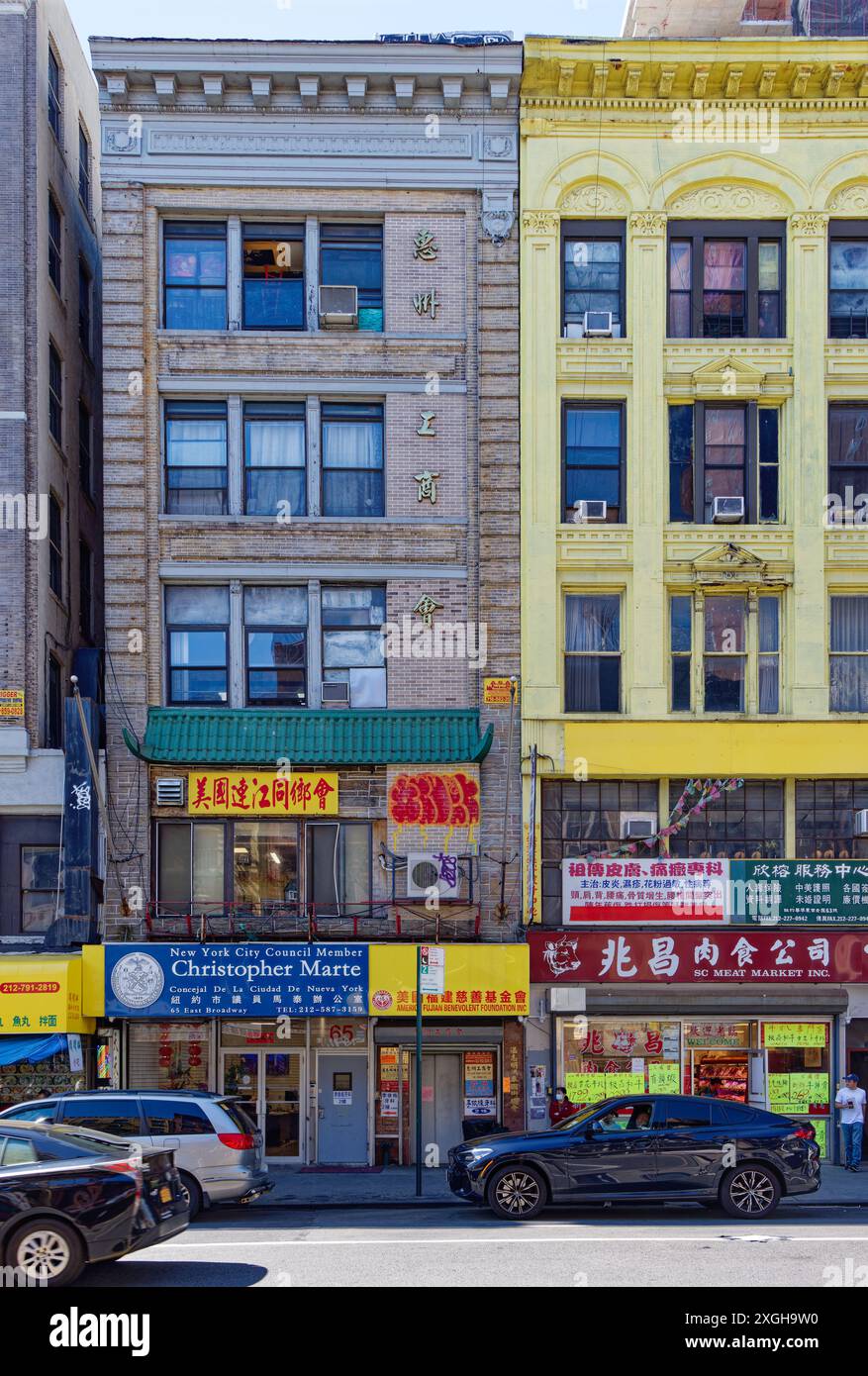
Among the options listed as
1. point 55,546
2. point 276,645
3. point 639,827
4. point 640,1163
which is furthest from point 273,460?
point 640,1163

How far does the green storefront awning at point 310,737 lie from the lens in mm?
23125

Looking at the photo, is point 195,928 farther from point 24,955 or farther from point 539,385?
point 539,385

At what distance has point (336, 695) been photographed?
78.6 feet

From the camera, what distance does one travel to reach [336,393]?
24297 mm

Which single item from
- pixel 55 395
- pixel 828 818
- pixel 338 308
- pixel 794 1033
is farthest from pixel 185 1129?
pixel 55 395

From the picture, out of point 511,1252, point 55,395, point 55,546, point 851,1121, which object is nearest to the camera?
point 511,1252

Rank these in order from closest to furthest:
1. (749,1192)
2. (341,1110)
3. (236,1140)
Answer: (749,1192), (236,1140), (341,1110)

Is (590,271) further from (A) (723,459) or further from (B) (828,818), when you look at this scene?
(B) (828,818)

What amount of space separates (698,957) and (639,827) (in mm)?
2358

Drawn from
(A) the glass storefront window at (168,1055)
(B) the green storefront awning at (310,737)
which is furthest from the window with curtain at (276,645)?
(A) the glass storefront window at (168,1055)

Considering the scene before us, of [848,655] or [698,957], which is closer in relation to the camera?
[698,957]

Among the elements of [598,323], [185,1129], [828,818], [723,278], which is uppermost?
[723,278]

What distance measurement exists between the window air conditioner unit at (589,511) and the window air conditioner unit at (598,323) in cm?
296

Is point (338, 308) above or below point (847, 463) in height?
above
